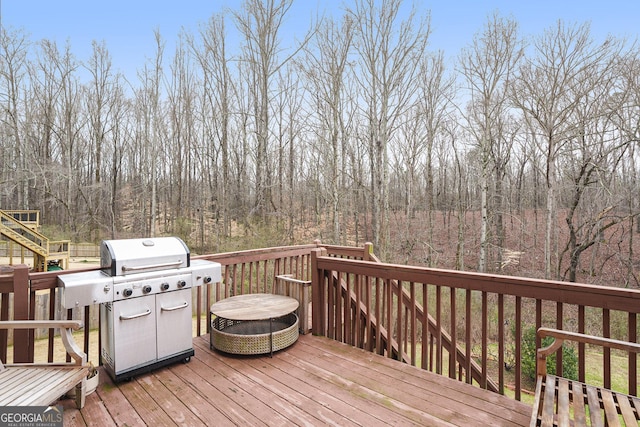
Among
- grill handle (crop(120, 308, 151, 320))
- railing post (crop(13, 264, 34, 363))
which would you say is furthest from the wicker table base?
railing post (crop(13, 264, 34, 363))

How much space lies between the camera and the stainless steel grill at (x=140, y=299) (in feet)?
8.21

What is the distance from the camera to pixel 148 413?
2.24 metres

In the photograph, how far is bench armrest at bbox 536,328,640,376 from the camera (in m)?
1.79

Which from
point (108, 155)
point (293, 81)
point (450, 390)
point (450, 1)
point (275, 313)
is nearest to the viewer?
point (450, 390)

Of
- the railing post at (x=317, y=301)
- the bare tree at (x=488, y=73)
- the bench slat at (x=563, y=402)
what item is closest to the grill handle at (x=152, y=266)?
the railing post at (x=317, y=301)

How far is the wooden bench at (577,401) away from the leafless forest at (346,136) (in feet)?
25.5

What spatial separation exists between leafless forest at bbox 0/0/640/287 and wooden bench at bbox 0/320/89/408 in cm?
817

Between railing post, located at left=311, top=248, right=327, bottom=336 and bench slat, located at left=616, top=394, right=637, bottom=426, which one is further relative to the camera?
railing post, located at left=311, top=248, right=327, bottom=336

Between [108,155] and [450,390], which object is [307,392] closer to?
[450,390]

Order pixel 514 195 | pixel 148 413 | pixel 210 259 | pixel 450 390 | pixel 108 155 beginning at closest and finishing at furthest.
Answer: pixel 148 413
pixel 450 390
pixel 210 259
pixel 514 195
pixel 108 155

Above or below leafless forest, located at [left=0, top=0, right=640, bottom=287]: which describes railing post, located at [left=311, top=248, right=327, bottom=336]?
below

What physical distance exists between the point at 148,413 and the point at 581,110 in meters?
12.1

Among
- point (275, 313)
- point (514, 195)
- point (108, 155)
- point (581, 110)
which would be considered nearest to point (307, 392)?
point (275, 313)

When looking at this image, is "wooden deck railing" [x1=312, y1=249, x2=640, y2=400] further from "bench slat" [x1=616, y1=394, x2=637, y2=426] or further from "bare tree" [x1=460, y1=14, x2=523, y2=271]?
"bare tree" [x1=460, y1=14, x2=523, y2=271]
